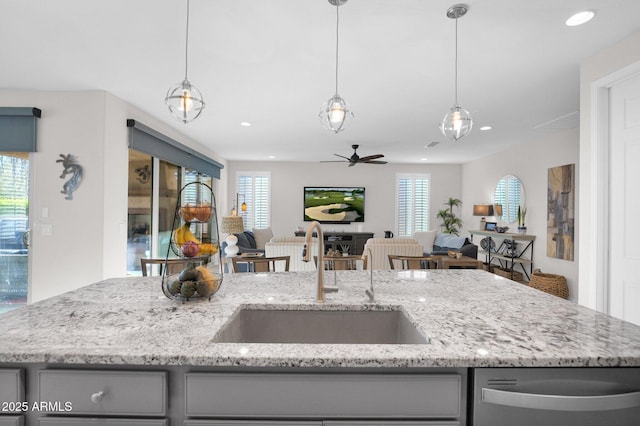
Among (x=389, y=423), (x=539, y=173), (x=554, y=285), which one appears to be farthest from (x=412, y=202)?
(x=389, y=423)

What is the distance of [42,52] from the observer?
2.65 meters

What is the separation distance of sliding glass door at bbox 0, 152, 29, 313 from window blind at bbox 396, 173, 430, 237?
688cm

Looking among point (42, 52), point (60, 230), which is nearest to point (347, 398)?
point (42, 52)

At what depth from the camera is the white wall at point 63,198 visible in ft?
11.3

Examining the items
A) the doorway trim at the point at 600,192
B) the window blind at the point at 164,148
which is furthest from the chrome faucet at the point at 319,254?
the window blind at the point at 164,148

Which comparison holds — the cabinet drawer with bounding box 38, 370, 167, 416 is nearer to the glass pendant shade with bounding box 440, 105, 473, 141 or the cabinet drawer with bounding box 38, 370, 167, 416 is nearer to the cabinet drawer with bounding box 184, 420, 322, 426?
the cabinet drawer with bounding box 184, 420, 322, 426

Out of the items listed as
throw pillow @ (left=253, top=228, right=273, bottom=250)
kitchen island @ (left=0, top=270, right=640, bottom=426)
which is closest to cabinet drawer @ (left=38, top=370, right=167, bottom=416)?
kitchen island @ (left=0, top=270, right=640, bottom=426)

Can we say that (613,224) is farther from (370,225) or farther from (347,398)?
(370,225)

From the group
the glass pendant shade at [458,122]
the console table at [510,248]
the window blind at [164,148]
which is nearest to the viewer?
the glass pendant shade at [458,122]

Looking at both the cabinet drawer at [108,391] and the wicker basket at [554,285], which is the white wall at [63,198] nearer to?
the cabinet drawer at [108,391]

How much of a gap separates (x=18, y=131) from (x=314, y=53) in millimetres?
3207

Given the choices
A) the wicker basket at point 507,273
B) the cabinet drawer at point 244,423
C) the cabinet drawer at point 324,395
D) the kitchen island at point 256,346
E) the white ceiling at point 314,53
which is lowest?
the wicker basket at point 507,273

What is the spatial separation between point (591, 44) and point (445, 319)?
272 centimetres

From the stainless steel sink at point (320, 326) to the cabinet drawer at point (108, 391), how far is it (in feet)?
1.48
